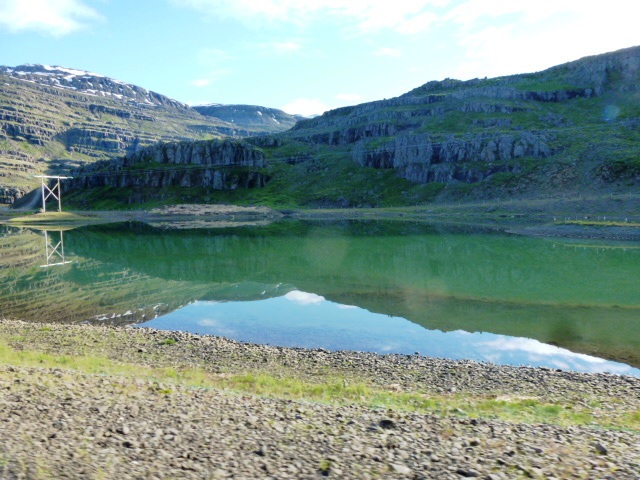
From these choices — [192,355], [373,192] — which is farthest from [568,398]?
[373,192]

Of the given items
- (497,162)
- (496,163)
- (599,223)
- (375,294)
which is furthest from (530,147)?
(375,294)

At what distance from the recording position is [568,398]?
17328 millimetres

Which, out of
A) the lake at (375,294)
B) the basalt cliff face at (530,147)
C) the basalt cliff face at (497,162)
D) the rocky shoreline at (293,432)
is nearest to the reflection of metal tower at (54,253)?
the lake at (375,294)

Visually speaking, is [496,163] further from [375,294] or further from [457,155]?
[375,294]

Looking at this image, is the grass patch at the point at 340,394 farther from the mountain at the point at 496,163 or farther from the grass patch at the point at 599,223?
the mountain at the point at 496,163

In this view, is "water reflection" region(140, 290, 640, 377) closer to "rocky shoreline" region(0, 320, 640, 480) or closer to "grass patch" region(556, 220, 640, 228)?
"rocky shoreline" region(0, 320, 640, 480)

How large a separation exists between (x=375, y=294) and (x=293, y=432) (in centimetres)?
2768

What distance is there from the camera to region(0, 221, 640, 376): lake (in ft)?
88.0

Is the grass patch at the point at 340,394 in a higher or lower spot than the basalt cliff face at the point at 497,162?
lower

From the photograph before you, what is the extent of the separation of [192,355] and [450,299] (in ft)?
73.7

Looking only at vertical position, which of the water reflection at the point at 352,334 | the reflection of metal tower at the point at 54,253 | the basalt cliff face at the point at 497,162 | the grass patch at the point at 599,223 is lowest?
the water reflection at the point at 352,334

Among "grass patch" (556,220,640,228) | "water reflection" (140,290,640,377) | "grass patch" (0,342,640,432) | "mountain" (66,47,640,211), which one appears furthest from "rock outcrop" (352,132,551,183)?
"grass patch" (0,342,640,432)

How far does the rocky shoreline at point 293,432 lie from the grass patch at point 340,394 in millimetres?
369

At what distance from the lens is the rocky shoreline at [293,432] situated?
995 cm
